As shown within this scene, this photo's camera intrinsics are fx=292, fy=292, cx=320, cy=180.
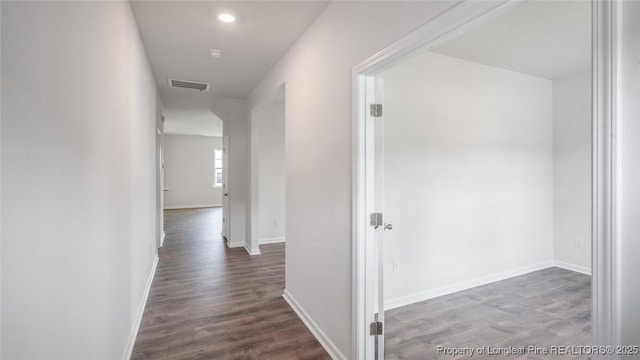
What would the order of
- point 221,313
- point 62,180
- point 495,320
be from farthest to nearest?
point 221,313, point 495,320, point 62,180

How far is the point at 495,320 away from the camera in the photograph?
261 cm

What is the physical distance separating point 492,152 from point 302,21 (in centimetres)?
263

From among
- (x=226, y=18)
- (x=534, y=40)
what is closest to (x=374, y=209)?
(x=226, y=18)

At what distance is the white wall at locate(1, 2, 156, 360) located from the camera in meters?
0.76

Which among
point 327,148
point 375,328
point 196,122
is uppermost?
point 196,122

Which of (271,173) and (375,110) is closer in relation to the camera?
(375,110)

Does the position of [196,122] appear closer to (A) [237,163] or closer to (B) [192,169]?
(A) [237,163]

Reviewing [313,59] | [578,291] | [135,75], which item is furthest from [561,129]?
[135,75]

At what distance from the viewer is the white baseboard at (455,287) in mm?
2891

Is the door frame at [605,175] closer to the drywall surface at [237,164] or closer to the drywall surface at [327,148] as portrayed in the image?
the drywall surface at [327,148]

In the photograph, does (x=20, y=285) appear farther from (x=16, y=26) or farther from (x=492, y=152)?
(x=492, y=152)

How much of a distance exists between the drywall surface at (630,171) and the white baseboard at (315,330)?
5.25 feet

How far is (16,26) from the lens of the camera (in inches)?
30.2

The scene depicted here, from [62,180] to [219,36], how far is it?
2105 millimetres
